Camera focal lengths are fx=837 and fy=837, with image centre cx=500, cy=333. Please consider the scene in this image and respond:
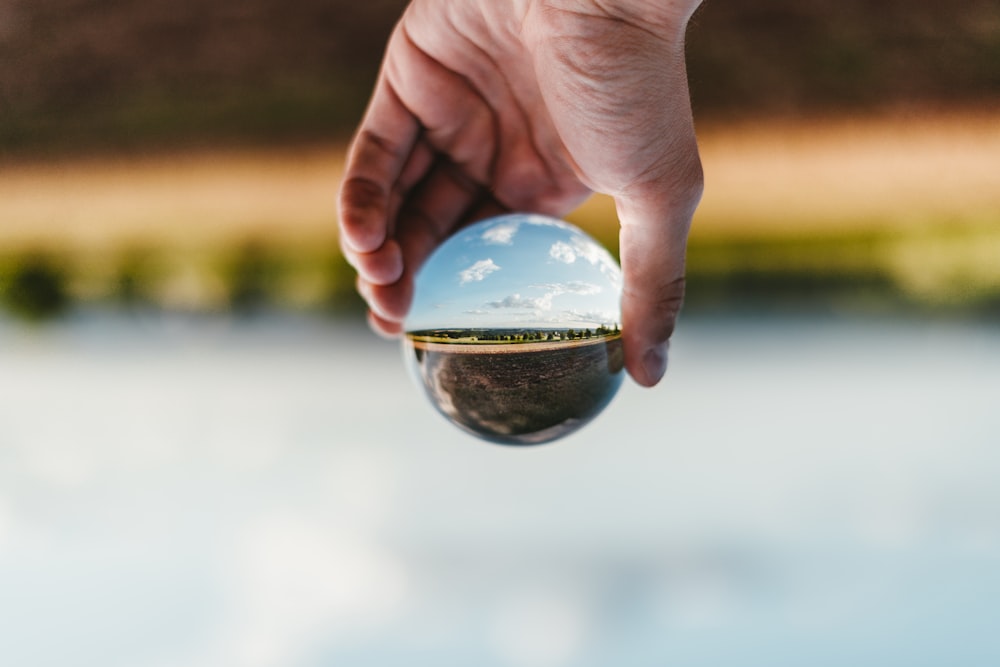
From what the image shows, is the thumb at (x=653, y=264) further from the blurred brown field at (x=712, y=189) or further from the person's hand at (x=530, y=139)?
the blurred brown field at (x=712, y=189)

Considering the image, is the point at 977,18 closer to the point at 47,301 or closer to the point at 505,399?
the point at 505,399

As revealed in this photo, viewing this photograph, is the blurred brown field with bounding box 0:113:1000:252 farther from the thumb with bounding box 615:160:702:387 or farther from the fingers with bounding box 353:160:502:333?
the thumb with bounding box 615:160:702:387

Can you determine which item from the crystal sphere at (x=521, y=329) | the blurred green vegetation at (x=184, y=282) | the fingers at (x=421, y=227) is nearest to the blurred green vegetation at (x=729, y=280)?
the blurred green vegetation at (x=184, y=282)

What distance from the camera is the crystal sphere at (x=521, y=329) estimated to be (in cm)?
94

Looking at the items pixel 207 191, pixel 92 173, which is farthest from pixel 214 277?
pixel 92 173

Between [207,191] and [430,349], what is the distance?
192 cm

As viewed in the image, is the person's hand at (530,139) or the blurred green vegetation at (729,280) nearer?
the person's hand at (530,139)

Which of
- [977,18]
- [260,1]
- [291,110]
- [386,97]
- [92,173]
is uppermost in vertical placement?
[386,97]

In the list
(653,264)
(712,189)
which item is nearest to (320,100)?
(712,189)

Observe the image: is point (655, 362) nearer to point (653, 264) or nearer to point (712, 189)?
point (653, 264)

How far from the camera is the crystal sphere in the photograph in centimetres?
94

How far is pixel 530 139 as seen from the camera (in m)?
1.26

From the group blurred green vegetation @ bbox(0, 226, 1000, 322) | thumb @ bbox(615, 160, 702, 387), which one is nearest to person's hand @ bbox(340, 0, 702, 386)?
thumb @ bbox(615, 160, 702, 387)

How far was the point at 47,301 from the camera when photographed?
2.63 metres
